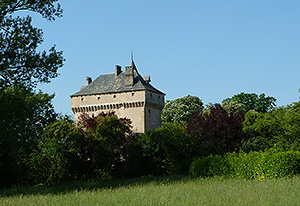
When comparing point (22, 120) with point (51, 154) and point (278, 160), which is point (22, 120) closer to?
point (51, 154)

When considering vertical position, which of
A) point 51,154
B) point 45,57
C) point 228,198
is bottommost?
point 228,198

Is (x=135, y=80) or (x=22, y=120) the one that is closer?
(x=22, y=120)

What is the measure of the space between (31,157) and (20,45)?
6792 millimetres

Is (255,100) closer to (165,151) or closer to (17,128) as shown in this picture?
(165,151)

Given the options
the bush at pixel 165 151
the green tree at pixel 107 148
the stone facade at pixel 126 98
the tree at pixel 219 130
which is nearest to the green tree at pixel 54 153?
the green tree at pixel 107 148

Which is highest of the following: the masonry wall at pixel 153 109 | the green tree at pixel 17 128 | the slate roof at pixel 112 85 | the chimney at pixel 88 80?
the chimney at pixel 88 80

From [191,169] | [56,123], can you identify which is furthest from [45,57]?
[191,169]

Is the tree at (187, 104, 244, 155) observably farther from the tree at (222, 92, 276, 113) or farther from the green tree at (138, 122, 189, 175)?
the tree at (222, 92, 276, 113)

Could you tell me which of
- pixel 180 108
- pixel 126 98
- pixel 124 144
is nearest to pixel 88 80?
pixel 126 98

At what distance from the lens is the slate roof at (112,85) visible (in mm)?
47594

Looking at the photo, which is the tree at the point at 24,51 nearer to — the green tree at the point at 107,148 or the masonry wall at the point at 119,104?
the green tree at the point at 107,148

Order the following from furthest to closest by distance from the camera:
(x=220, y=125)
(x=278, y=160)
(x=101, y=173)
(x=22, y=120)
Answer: (x=220, y=125) < (x=101, y=173) < (x=22, y=120) < (x=278, y=160)

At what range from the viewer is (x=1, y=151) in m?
20.5

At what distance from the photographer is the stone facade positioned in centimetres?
4672
